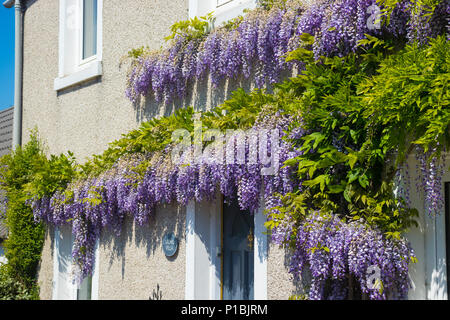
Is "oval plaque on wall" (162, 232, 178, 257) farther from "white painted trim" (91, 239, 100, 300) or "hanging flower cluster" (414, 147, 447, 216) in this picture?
"hanging flower cluster" (414, 147, 447, 216)

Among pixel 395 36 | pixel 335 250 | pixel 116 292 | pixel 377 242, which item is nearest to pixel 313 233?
pixel 335 250

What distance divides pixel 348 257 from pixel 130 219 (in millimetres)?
3545

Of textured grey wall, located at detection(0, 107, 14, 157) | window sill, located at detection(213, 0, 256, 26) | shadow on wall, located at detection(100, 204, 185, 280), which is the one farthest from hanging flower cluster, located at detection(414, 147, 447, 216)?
textured grey wall, located at detection(0, 107, 14, 157)

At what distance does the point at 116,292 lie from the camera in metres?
6.90

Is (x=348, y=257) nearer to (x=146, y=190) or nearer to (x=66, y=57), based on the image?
(x=146, y=190)

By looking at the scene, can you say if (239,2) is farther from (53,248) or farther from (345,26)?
Answer: (53,248)

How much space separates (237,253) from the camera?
5750mm

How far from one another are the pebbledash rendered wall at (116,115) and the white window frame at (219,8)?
20 cm

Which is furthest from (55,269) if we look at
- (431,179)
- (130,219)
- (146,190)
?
(431,179)

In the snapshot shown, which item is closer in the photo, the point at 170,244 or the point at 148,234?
the point at 170,244

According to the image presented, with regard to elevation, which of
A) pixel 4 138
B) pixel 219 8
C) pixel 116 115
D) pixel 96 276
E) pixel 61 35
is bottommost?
pixel 96 276

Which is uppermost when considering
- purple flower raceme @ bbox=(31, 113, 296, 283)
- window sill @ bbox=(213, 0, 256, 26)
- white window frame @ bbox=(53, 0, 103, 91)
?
white window frame @ bbox=(53, 0, 103, 91)

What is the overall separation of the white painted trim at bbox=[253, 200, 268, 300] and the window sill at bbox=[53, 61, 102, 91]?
3805 mm

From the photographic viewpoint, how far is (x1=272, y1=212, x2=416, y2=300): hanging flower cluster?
386cm
